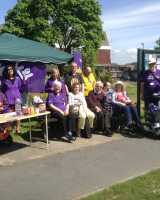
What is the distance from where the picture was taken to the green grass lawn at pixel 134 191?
668 centimetres

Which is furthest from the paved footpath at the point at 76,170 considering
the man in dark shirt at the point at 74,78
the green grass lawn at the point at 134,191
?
the man in dark shirt at the point at 74,78

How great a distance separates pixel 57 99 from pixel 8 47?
167cm

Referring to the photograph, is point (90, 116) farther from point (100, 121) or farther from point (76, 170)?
point (76, 170)

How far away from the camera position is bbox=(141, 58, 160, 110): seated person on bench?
39.9 feet

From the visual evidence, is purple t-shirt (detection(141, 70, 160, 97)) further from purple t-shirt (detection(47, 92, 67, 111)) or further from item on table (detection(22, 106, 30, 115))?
item on table (detection(22, 106, 30, 115))

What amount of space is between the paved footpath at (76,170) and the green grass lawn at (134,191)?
0.27 meters

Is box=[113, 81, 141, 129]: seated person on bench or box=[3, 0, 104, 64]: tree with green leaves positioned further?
box=[3, 0, 104, 64]: tree with green leaves

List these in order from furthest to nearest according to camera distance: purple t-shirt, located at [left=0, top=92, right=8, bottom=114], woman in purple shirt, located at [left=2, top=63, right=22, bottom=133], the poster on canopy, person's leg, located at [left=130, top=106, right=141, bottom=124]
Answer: the poster on canopy → person's leg, located at [left=130, top=106, right=141, bottom=124] → woman in purple shirt, located at [left=2, top=63, right=22, bottom=133] → purple t-shirt, located at [left=0, top=92, right=8, bottom=114]

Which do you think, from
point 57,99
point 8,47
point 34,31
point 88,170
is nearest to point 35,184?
point 88,170

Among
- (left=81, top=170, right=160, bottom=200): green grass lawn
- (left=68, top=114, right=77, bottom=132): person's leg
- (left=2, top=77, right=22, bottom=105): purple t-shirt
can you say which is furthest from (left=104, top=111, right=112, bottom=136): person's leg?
(left=81, top=170, right=160, bottom=200): green grass lawn

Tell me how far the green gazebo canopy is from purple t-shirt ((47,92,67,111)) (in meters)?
1.14

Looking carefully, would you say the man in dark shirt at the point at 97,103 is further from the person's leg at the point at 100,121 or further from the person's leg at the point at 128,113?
the person's leg at the point at 128,113

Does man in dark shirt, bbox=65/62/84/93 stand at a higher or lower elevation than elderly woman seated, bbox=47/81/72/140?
higher

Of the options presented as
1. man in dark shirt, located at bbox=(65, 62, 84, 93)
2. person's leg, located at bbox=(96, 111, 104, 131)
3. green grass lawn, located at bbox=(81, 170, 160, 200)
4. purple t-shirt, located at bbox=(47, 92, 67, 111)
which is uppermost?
man in dark shirt, located at bbox=(65, 62, 84, 93)
